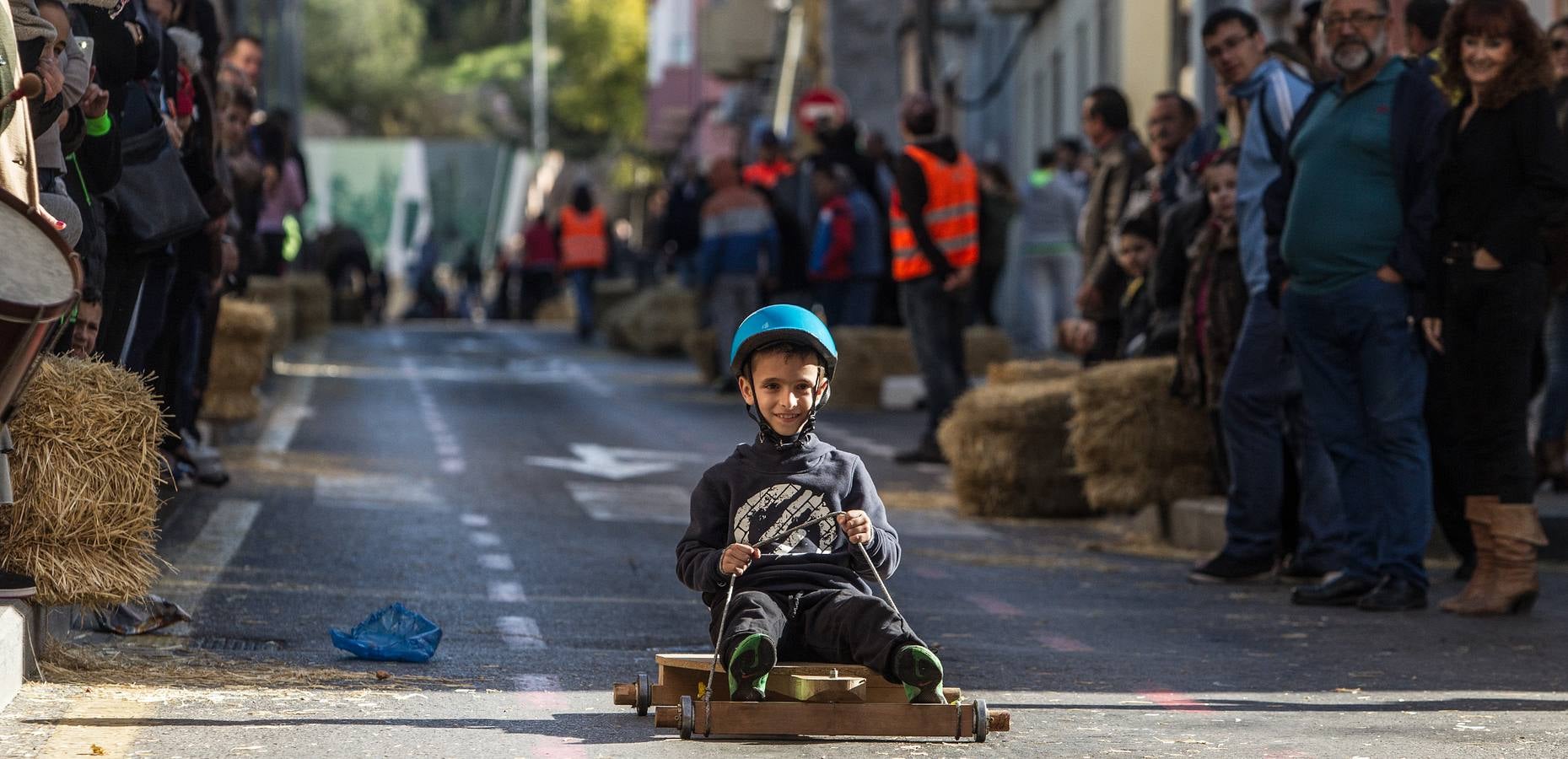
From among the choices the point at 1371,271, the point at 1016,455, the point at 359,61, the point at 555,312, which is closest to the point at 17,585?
the point at 1371,271

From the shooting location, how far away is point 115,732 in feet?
19.6

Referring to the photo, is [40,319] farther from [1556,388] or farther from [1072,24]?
[1072,24]

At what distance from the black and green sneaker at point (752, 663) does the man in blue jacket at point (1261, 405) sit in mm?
4264

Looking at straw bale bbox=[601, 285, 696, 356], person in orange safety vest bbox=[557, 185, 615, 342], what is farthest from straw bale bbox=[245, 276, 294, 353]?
person in orange safety vest bbox=[557, 185, 615, 342]

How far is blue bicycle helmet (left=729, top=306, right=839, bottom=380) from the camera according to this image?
20.6 ft

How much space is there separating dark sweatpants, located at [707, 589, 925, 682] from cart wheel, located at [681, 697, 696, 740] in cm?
13

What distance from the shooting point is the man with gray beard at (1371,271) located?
9.00m

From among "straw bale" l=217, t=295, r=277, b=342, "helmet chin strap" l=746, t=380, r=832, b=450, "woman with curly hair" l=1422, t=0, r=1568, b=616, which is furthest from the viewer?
"straw bale" l=217, t=295, r=277, b=342

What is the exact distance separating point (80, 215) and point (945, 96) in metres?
33.4

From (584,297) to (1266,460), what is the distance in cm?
2519

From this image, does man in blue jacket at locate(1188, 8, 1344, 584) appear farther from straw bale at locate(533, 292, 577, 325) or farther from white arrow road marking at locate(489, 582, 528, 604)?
straw bale at locate(533, 292, 577, 325)

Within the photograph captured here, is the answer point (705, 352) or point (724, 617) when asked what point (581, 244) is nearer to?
point (705, 352)

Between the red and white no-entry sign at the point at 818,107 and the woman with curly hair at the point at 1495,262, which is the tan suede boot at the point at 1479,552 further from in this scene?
the red and white no-entry sign at the point at 818,107

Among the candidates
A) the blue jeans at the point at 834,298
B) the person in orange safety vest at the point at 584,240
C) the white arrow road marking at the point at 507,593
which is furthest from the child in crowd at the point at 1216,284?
the person in orange safety vest at the point at 584,240
